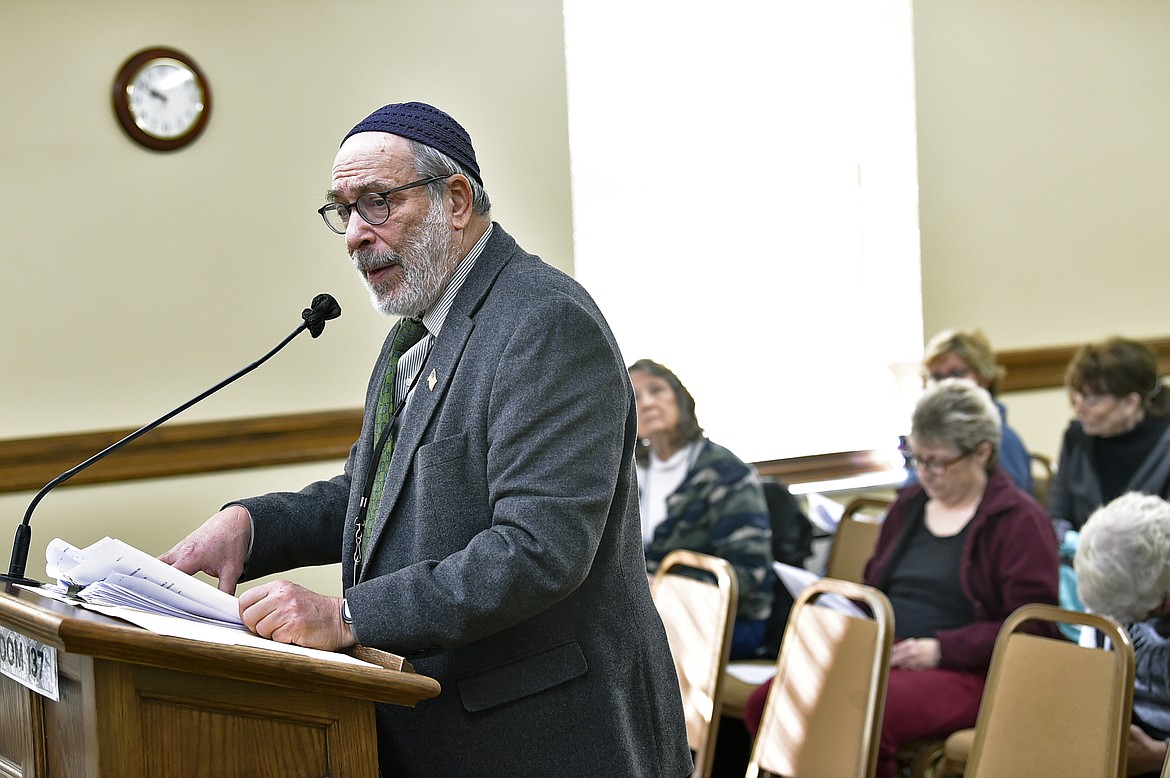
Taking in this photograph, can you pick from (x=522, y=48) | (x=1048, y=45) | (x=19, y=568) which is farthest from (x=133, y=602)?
(x=1048, y=45)

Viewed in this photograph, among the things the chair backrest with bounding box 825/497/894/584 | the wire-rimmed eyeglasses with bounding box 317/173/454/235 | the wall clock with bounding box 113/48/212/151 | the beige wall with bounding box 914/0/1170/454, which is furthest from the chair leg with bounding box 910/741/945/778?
the wall clock with bounding box 113/48/212/151

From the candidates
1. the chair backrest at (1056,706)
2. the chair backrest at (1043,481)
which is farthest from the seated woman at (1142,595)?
the chair backrest at (1043,481)

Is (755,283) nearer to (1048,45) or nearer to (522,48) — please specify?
(522,48)

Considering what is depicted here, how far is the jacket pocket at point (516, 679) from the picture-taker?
1.52m

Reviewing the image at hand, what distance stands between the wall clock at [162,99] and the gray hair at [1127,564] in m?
2.69

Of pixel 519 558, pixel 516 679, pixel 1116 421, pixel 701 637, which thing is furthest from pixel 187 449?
pixel 1116 421

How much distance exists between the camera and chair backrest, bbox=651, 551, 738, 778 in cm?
285

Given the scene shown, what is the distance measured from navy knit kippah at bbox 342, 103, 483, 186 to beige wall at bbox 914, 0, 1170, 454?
3.75 metres

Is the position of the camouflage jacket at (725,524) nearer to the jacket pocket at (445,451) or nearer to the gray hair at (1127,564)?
Answer: the gray hair at (1127,564)

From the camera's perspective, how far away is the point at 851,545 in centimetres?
405

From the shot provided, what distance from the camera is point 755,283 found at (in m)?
4.86

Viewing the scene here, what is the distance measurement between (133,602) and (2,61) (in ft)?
9.01

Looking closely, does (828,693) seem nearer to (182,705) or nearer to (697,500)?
(697,500)

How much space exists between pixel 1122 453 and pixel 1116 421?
117 millimetres
